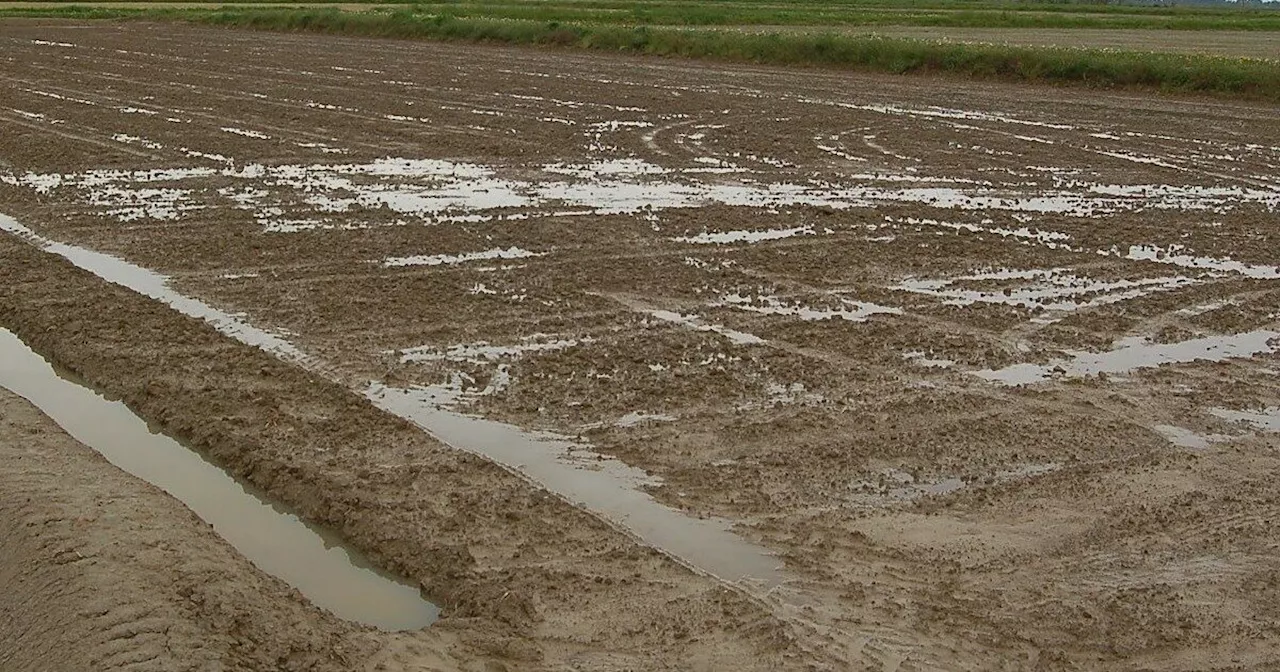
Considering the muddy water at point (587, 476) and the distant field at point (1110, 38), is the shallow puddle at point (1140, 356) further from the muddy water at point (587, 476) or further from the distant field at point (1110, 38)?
the distant field at point (1110, 38)

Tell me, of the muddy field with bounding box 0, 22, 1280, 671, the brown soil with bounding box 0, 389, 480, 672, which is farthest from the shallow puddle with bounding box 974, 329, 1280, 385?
the brown soil with bounding box 0, 389, 480, 672

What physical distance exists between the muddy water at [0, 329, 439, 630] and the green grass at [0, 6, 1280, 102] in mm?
24263

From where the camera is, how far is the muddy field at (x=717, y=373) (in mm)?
5836

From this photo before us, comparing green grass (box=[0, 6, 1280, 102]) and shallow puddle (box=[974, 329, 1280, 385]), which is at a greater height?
shallow puddle (box=[974, 329, 1280, 385])

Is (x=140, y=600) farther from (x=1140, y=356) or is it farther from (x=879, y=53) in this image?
(x=879, y=53)

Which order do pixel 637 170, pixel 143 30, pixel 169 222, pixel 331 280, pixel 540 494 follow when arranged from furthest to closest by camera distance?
pixel 143 30, pixel 637 170, pixel 169 222, pixel 331 280, pixel 540 494

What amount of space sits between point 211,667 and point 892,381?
185 inches

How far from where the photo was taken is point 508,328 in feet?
31.0

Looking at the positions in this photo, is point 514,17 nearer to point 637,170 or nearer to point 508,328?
point 637,170

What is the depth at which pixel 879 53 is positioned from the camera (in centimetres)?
3247

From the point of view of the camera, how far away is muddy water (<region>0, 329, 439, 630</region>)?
232 inches

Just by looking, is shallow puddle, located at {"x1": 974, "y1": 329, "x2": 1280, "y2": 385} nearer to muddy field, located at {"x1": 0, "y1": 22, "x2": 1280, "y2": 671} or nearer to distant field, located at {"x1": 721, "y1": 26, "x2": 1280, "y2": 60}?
muddy field, located at {"x1": 0, "y1": 22, "x2": 1280, "y2": 671}

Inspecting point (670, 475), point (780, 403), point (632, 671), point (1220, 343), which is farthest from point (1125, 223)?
point (632, 671)

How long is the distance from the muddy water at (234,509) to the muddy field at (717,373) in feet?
0.43
